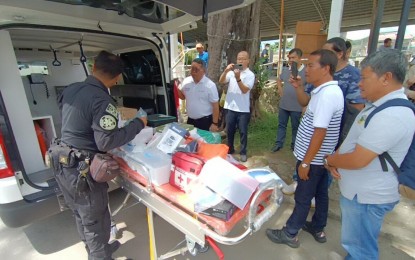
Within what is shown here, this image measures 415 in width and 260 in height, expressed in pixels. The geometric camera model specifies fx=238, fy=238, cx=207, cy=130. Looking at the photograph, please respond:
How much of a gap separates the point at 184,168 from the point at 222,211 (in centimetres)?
43

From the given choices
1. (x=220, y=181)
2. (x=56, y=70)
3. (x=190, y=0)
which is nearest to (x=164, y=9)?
(x=190, y=0)

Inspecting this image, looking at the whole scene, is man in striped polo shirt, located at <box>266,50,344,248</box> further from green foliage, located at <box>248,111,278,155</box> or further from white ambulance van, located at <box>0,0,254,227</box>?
green foliage, located at <box>248,111,278,155</box>

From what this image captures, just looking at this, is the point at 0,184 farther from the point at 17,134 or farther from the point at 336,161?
the point at 336,161

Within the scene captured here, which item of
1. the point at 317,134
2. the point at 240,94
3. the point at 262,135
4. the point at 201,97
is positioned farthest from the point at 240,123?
the point at 317,134

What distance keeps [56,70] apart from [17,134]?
2.61 m

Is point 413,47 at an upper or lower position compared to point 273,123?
upper

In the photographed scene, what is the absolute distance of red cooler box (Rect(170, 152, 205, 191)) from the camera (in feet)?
4.85

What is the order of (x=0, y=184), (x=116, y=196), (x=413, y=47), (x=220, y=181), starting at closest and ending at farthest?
1. (x=220, y=181)
2. (x=0, y=184)
3. (x=116, y=196)
4. (x=413, y=47)

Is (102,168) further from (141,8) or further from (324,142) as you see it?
(141,8)

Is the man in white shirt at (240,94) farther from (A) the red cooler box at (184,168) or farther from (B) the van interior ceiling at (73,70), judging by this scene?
(A) the red cooler box at (184,168)

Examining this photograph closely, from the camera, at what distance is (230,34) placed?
4469 millimetres

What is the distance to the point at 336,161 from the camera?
1.56 m

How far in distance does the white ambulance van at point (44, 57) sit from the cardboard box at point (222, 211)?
137 cm

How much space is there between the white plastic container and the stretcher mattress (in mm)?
42
